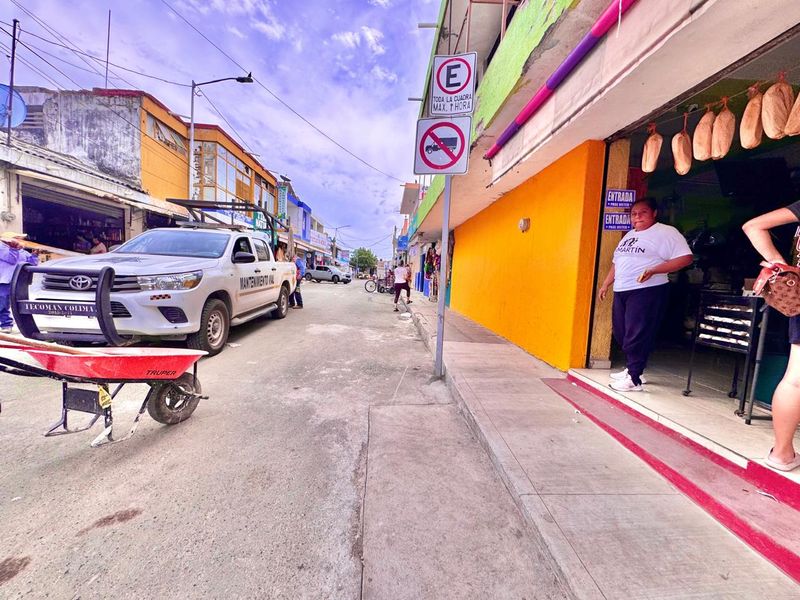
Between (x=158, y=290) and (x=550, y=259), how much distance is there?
15.5 feet

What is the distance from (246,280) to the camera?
5.68 metres

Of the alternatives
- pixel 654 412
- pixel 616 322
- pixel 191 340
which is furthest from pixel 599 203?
pixel 191 340

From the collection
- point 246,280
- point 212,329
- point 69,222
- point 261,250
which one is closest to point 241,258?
point 246,280

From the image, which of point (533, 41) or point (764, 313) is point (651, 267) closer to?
point (764, 313)

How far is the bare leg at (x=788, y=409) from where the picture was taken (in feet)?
5.69

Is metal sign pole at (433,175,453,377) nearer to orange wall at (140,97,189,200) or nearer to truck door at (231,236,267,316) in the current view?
truck door at (231,236,267,316)

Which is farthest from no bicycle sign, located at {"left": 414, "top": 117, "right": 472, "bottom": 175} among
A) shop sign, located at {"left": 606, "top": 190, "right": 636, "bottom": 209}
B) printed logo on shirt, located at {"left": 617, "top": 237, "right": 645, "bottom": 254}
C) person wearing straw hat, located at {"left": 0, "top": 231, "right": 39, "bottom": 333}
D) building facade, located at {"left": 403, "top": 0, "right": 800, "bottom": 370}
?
person wearing straw hat, located at {"left": 0, "top": 231, "right": 39, "bottom": 333}

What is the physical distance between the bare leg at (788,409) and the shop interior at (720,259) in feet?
0.54

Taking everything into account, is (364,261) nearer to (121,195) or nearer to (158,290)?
(121,195)

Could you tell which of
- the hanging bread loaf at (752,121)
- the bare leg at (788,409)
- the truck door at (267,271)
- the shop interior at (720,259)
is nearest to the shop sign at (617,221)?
the shop interior at (720,259)

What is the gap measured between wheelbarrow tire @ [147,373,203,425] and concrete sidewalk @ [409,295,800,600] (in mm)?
2327

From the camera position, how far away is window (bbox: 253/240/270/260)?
6672 mm

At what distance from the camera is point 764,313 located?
2273 millimetres

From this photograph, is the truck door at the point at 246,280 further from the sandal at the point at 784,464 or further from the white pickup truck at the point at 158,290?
the sandal at the point at 784,464
